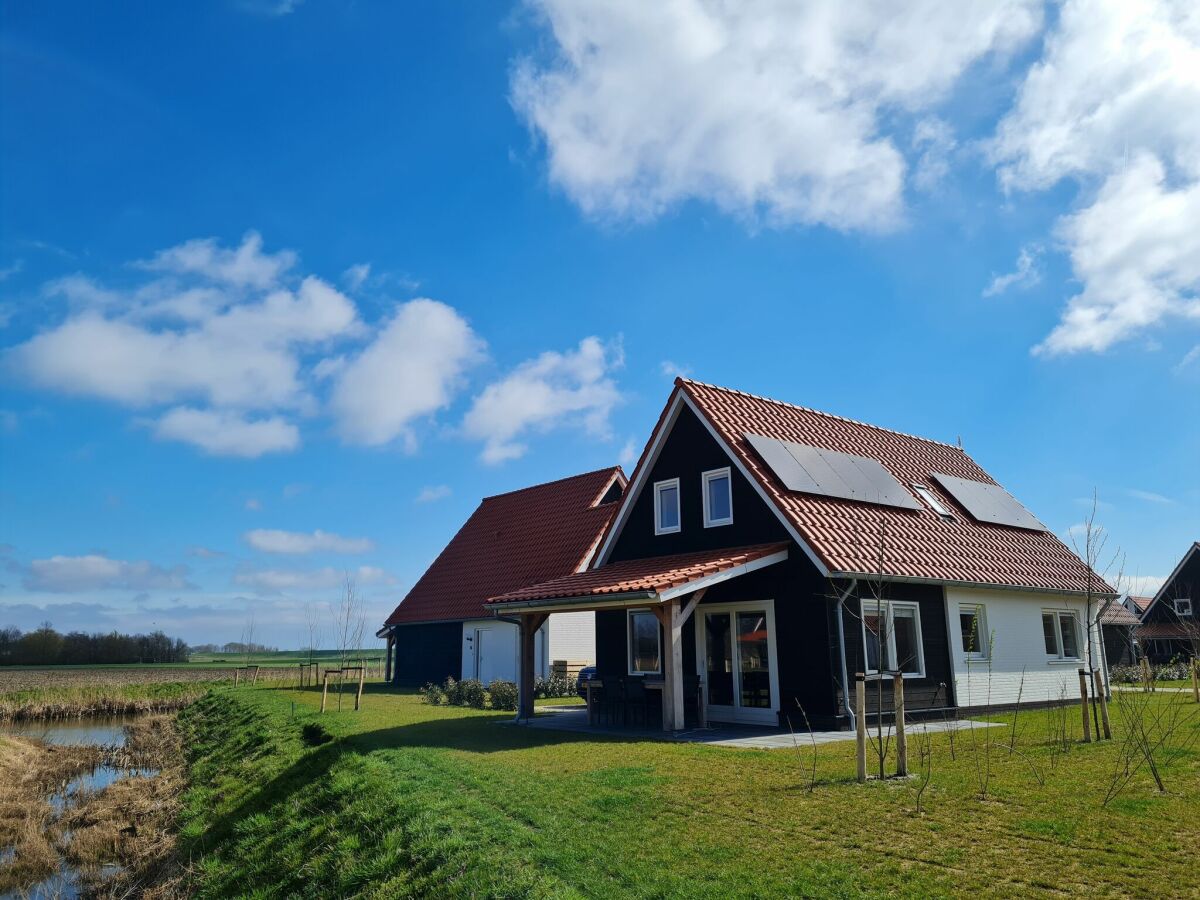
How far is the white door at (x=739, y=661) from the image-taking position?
15234mm

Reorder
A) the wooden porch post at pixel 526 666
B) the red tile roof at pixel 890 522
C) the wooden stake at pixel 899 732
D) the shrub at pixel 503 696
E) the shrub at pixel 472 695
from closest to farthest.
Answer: the wooden stake at pixel 899 732 → the red tile roof at pixel 890 522 → the wooden porch post at pixel 526 666 → the shrub at pixel 503 696 → the shrub at pixel 472 695

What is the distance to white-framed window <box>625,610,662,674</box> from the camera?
17611mm

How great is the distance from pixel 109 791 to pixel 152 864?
17.3 feet

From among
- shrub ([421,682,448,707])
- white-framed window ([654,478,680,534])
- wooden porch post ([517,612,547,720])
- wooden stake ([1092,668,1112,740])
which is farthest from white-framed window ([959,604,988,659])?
shrub ([421,682,448,707])

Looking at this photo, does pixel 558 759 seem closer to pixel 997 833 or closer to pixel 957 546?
pixel 997 833

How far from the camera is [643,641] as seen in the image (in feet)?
58.9

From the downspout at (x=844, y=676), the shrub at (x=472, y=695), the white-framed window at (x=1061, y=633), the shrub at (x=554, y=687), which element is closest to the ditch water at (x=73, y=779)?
the shrub at (x=472, y=695)

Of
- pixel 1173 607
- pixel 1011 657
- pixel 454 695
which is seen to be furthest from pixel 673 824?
pixel 1173 607

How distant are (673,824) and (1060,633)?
15.6m

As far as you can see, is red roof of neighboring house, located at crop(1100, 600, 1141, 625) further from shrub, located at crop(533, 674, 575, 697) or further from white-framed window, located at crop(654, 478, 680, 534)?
white-framed window, located at crop(654, 478, 680, 534)

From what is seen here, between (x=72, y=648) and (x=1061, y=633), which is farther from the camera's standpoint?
(x=72, y=648)

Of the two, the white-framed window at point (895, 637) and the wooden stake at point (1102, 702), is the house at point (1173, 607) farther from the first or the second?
the wooden stake at point (1102, 702)

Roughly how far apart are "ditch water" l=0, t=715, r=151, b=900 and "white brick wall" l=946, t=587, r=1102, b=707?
1496cm

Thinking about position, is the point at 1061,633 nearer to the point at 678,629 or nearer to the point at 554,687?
the point at 678,629
